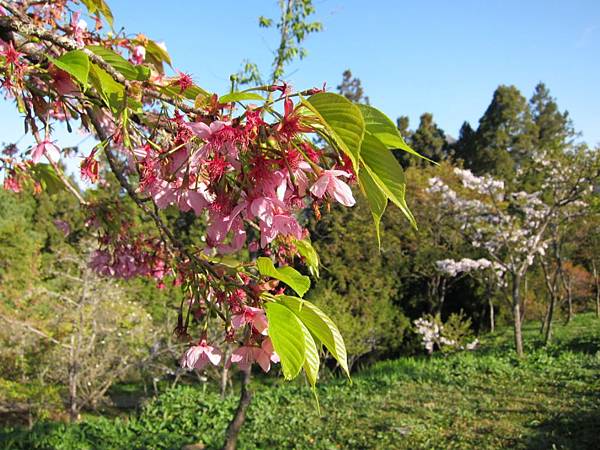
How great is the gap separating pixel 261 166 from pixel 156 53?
0.92m

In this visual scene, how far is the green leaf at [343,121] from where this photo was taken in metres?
0.52

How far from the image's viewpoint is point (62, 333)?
852 cm

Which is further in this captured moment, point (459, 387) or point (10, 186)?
point (459, 387)

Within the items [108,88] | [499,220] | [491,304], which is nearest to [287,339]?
[108,88]

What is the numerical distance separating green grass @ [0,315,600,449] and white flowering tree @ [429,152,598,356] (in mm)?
1469

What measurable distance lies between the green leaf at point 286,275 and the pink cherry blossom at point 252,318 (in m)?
0.06

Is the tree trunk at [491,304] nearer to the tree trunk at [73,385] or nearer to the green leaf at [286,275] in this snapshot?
the tree trunk at [73,385]

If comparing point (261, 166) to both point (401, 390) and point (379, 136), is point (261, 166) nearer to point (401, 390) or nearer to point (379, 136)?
point (379, 136)

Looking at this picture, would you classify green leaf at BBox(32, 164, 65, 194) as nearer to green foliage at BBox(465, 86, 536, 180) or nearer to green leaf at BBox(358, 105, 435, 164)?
green leaf at BBox(358, 105, 435, 164)

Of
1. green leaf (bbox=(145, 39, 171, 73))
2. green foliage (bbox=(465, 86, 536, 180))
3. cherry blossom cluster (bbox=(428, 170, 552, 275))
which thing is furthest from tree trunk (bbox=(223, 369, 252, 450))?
green foliage (bbox=(465, 86, 536, 180))

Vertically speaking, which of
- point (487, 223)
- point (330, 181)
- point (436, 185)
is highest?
point (436, 185)

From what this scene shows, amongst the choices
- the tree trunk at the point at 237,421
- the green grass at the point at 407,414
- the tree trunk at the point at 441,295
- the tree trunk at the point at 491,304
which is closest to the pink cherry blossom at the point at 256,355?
the tree trunk at the point at 237,421

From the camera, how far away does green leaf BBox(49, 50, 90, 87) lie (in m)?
0.65

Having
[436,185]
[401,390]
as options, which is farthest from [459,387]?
[436,185]
